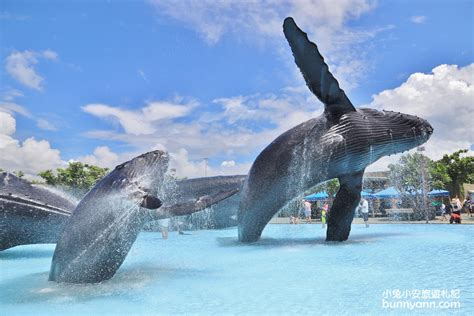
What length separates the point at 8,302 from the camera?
6934 mm

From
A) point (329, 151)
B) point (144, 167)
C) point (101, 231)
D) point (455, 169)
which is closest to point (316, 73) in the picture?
point (329, 151)

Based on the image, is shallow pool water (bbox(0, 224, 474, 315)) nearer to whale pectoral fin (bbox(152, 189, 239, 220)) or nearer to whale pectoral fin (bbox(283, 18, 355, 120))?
whale pectoral fin (bbox(152, 189, 239, 220))

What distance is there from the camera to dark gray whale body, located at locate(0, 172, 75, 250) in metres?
12.7

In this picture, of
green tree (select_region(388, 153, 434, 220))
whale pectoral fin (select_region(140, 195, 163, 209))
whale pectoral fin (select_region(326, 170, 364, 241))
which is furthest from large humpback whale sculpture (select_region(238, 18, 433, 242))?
green tree (select_region(388, 153, 434, 220))

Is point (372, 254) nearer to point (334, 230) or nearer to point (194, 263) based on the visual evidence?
point (334, 230)

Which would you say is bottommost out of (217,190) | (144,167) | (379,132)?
(144,167)

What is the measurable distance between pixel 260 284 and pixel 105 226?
2.98m

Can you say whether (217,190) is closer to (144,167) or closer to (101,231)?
(144,167)

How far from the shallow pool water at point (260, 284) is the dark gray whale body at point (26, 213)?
1.59 metres

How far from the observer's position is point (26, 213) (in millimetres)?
12875

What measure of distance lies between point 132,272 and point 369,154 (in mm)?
7664

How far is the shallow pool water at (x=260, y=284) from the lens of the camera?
6.13 meters

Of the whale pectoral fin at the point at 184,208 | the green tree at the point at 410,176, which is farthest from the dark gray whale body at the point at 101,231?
the green tree at the point at 410,176

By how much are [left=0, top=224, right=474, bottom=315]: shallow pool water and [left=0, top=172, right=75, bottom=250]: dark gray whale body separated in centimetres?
159
